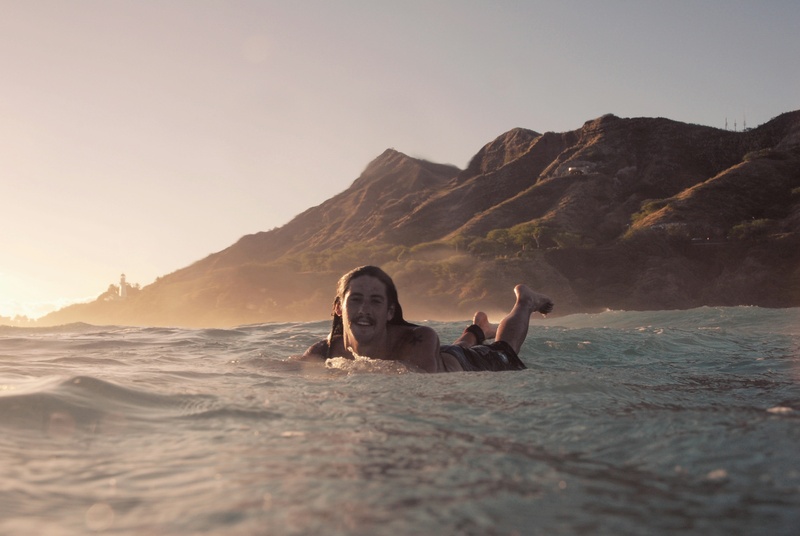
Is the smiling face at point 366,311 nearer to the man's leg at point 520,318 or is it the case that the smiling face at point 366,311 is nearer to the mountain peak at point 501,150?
the man's leg at point 520,318

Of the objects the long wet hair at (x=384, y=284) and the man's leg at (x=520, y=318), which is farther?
the man's leg at (x=520, y=318)

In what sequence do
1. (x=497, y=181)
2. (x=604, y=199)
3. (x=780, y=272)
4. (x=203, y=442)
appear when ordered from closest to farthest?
(x=203, y=442) → (x=780, y=272) → (x=604, y=199) → (x=497, y=181)

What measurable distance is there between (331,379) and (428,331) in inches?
41.9

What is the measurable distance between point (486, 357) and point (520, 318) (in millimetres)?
1305

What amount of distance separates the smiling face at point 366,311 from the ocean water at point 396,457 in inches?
28.3

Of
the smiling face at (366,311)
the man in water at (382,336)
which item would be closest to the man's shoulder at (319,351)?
the man in water at (382,336)

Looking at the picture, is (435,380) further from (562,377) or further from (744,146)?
(744,146)

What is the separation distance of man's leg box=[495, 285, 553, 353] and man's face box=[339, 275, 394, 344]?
1.95m

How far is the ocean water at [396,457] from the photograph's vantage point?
1.49 m

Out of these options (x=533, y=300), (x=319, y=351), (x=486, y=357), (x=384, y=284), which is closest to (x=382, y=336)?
(x=384, y=284)

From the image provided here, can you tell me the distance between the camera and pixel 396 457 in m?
2.05

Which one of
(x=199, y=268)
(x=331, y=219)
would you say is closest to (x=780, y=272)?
(x=331, y=219)

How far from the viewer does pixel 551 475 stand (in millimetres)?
1803

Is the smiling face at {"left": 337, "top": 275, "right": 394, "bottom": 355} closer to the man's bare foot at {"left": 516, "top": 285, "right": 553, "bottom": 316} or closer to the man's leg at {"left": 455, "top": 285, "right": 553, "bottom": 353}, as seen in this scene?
the man's leg at {"left": 455, "top": 285, "right": 553, "bottom": 353}
